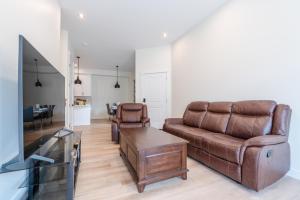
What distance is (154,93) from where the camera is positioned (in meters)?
5.41

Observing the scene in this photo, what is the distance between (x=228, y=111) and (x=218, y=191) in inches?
56.4

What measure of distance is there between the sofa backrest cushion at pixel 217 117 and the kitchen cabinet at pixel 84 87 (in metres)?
6.44

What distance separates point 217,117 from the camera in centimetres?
283

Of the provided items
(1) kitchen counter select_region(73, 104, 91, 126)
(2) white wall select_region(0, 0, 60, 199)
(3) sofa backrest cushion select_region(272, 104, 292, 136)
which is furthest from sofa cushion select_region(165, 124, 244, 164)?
(1) kitchen counter select_region(73, 104, 91, 126)

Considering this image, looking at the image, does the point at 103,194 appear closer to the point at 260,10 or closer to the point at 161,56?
the point at 260,10

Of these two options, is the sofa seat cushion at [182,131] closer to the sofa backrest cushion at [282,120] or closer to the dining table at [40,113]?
the sofa backrest cushion at [282,120]

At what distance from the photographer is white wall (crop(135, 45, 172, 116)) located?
5234mm

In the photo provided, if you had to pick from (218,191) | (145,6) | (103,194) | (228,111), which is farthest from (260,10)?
(103,194)

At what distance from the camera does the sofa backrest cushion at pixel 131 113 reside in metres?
3.94

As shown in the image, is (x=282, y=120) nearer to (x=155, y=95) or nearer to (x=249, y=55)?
(x=249, y=55)

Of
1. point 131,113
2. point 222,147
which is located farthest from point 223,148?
point 131,113

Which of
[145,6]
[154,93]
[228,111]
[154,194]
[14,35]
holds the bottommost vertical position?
[154,194]

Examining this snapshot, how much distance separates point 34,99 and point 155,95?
4336 mm

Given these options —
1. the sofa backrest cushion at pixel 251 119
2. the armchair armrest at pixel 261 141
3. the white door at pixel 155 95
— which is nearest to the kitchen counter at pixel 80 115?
the white door at pixel 155 95
